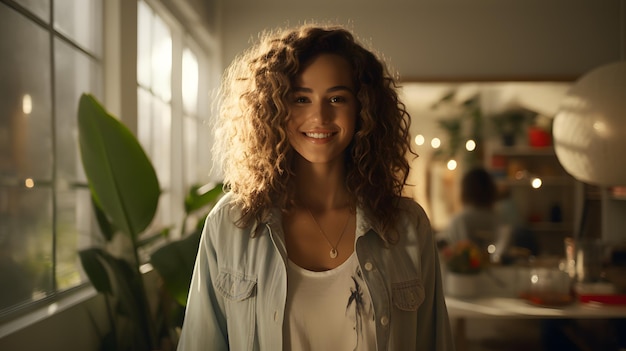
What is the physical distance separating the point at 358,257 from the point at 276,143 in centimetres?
31

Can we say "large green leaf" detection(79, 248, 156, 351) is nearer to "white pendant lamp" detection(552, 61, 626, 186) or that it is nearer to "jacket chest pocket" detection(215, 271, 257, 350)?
"jacket chest pocket" detection(215, 271, 257, 350)

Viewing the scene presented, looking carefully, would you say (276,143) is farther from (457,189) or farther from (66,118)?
(457,189)

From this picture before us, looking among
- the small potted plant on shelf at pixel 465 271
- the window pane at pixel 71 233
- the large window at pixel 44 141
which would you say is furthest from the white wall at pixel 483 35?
the window pane at pixel 71 233

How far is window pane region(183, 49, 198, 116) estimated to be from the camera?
3754mm

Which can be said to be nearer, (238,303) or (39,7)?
(238,303)

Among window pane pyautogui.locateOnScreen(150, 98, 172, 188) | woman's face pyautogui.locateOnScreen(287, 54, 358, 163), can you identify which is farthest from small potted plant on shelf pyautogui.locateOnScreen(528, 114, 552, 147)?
woman's face pyautogui.locateOnScreen(287, 54, 358, 163)

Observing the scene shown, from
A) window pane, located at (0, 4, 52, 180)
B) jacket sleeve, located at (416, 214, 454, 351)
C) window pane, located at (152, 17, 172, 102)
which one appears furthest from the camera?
window pane, located at (152, 17, 172, 102)

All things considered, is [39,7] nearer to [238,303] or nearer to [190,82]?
[238,303]

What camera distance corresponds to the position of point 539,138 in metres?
4.34

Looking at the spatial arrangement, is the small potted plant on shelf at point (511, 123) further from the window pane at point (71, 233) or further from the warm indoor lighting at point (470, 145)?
the window pane at point (71, 233)

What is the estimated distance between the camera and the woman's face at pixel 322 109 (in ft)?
3.81

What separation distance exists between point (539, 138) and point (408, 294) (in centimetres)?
357

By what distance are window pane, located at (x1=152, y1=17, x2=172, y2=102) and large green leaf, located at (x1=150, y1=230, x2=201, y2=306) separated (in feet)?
4.90


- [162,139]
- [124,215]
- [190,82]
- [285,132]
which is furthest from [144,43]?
[285,132]
